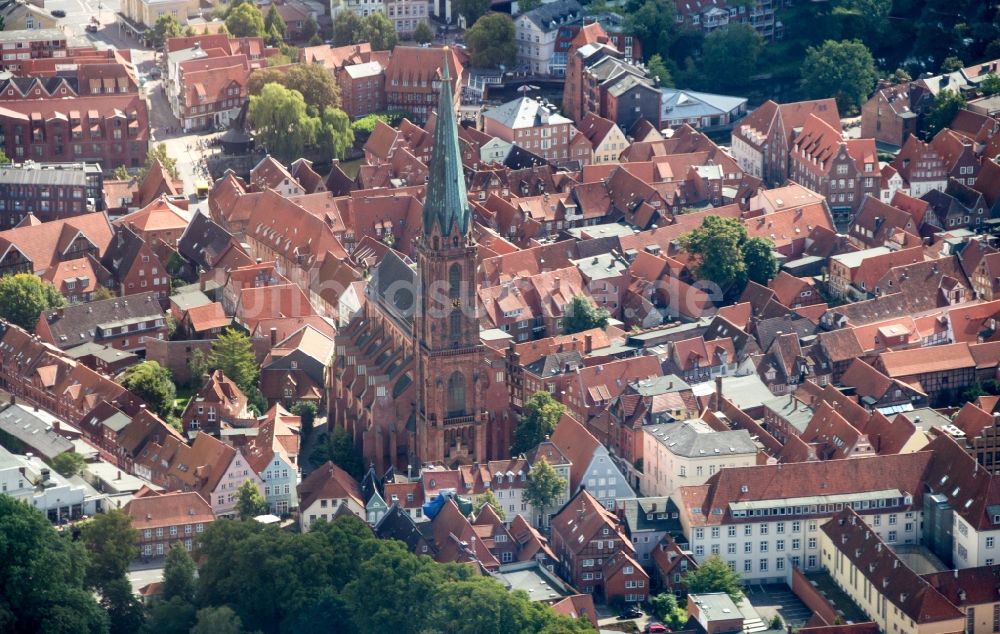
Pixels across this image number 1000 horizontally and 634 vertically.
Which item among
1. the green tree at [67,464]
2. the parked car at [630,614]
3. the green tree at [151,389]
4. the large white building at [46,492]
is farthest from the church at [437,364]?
the large white building at [46,492]

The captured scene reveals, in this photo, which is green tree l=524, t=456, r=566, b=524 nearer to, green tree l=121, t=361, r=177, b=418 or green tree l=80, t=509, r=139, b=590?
green tree l=80, t=509, r=139, b=590

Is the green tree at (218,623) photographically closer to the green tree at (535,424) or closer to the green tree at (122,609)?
the green tree at (122,609)

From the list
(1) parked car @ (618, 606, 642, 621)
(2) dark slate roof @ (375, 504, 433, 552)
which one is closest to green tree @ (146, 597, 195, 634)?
(2) dark slate roof @ (375, 504, 433, 552)

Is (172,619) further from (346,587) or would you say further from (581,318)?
(581,318)

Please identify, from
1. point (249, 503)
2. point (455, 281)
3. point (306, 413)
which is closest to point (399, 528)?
point (249, 503)

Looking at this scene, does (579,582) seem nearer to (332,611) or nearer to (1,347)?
(332,611)

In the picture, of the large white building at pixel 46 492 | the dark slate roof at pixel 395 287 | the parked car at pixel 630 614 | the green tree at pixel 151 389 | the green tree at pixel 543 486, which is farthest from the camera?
the green tree at pixel 151 389
